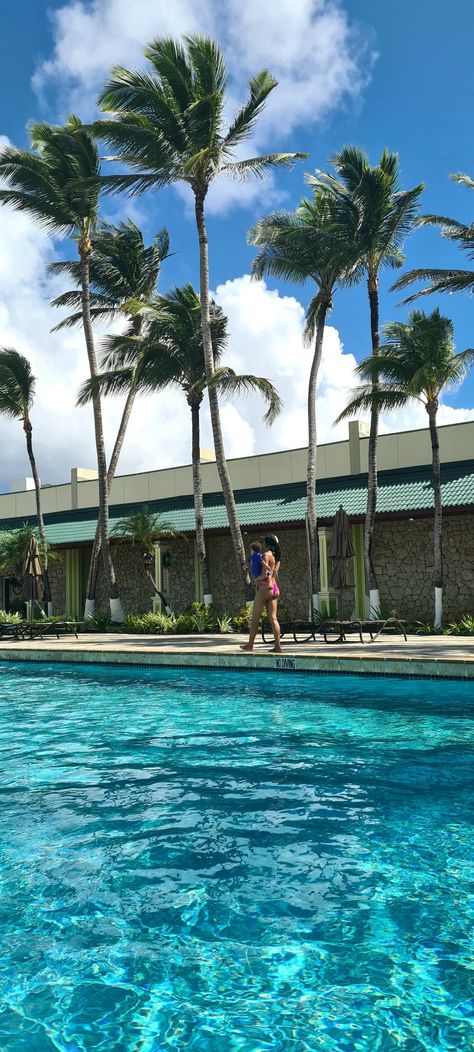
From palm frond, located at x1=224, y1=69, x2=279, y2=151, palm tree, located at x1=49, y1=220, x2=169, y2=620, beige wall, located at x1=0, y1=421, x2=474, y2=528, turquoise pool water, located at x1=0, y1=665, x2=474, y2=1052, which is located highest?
palm frond, located at x1=224, y1=69, x2=279, y2=151

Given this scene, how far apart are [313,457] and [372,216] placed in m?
5.86

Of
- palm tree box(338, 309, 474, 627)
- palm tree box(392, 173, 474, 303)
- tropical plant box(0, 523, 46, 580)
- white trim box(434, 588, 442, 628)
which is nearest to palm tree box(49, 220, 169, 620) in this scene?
tropical plant box(0, 523, 46, 580)

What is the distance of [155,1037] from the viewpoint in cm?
267

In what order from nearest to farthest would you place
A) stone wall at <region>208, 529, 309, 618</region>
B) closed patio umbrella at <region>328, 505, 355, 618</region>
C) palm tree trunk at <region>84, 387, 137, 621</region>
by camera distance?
1. closed patio umbrella at <region>328, 505, 355, 618</region>
2. stone wall at <region>208, 529, 309, 618</region>
3. palm tree trunk at <region>84, 387, 137, 621</region>

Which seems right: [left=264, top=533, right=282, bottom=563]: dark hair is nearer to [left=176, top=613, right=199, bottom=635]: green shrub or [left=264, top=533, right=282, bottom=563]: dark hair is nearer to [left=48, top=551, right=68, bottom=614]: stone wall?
[left=176, top=613, right=199, bottom=635]: green shrub

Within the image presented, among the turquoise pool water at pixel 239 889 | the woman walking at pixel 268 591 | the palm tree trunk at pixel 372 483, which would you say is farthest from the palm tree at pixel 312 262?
the turquoise pool water at pixel 239 889

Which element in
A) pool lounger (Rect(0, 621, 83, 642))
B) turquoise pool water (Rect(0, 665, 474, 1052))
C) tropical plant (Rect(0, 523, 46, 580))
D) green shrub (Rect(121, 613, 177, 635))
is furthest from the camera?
tropical plant (Rect(0, 523, 46, 580))

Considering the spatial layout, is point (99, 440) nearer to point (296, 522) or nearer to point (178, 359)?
point (178, 359)

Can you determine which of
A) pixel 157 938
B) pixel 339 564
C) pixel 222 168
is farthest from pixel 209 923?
pixel 222 168

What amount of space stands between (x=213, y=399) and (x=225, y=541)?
20.0ft

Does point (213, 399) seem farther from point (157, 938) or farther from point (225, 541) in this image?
point (157, 938)

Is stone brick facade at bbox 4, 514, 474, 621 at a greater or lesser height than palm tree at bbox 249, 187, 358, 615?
lesser

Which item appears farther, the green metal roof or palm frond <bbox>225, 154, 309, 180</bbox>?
the green metal roof

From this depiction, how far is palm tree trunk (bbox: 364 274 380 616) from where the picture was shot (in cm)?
1883
